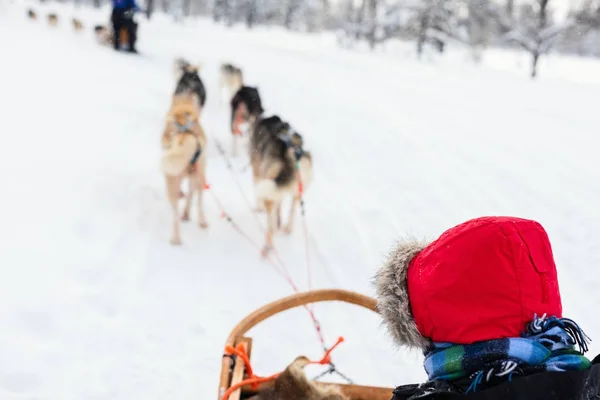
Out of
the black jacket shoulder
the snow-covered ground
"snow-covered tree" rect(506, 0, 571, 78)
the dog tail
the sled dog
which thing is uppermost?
"snow-covered tree" rect(506, 0, 571, 78)

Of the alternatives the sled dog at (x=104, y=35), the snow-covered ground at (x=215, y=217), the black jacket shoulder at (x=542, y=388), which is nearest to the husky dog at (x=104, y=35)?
the sled dog at (x=104, y=35)

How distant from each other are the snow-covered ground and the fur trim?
12.9 inches

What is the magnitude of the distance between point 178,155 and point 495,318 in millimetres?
2938

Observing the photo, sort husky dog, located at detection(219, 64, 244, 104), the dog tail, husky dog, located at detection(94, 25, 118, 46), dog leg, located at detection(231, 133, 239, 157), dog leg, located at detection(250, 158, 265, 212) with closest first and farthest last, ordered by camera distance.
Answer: the dog tail
dog leg, located at detection(250, 158, 265, 212)
dog leg, located at detection(231, 133, 239, 157)
husky dog, located at detection(219, 64, 244, 104)
husky dog, located at detection(94, 25, 118, 46)

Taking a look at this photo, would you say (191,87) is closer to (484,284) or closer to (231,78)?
(231,78)

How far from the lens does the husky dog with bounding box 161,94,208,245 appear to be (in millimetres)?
3717

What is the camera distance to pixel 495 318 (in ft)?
3.77

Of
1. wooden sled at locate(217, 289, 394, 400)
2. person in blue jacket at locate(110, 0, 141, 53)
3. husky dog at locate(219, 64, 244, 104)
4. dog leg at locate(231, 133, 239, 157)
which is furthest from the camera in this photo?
person in blue jacket at locate(110, 0, 141, 53)

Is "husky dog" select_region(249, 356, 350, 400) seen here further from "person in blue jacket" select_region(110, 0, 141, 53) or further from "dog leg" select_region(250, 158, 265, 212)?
"person in blue jacket" select_region(110, 0, 141, 53)

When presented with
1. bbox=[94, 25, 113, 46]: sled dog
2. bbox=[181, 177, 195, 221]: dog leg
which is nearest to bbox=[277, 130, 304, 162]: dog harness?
bbox=[181, 177, 195, 221]: dog leg

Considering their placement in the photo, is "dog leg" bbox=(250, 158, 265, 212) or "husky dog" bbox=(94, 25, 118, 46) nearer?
"dog leg" bbox=(250, 158, 265, 212)

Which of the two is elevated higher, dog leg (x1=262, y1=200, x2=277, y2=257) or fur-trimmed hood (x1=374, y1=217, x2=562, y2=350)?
fur-trimmed hood (x1=374, y1=217, x2=562, y2=350)

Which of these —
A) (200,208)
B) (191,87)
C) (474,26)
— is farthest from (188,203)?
(474,26)

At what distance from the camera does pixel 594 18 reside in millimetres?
15273
